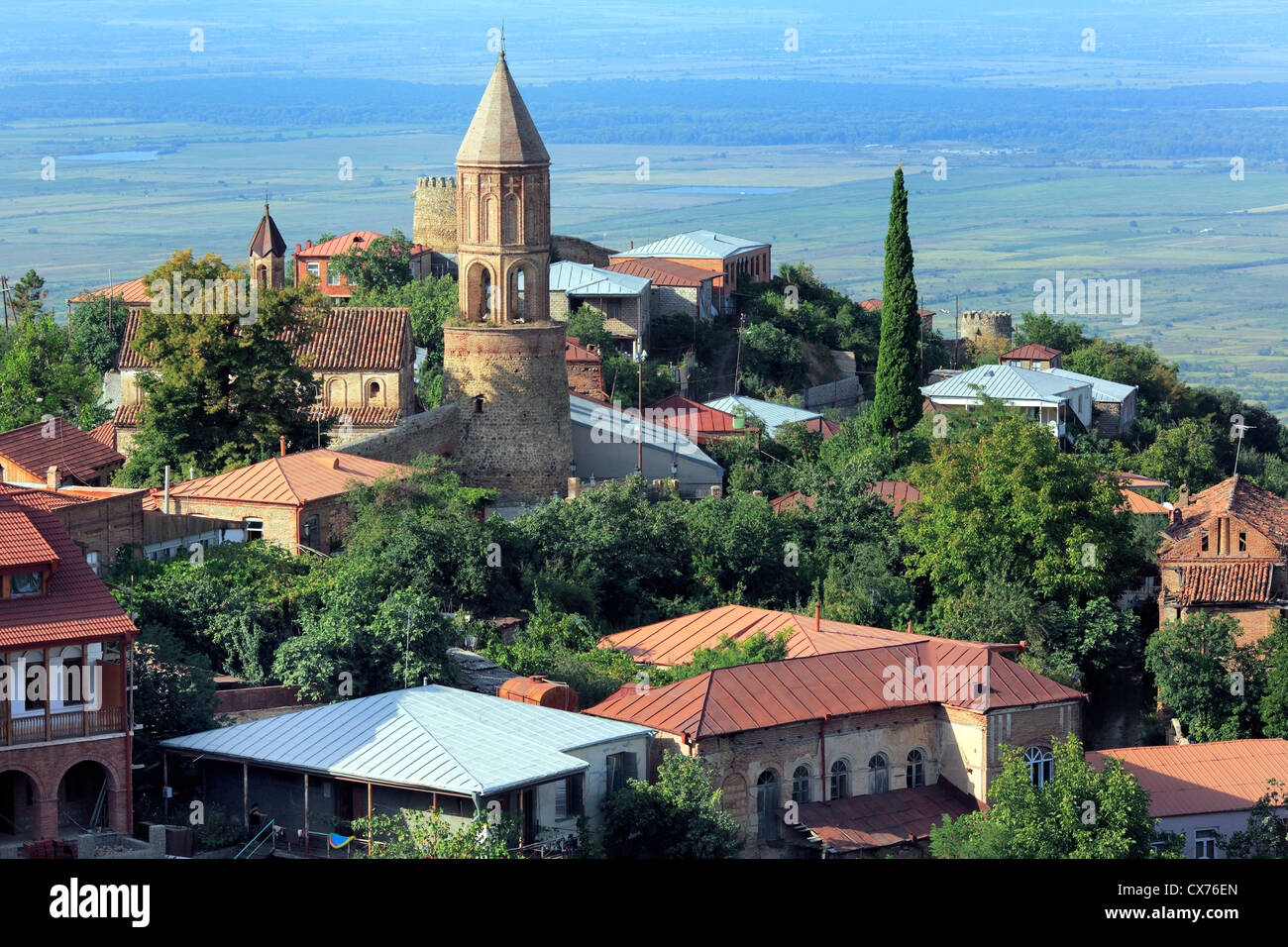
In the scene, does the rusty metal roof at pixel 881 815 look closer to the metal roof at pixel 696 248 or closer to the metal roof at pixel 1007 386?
the metal roof at pixel 1007 386

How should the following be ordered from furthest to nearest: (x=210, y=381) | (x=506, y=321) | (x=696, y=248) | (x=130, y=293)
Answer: (x=696, y=248), (x=130, y=293), (x=506, y=321), (x=210, y=381)

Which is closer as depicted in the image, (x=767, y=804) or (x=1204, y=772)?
(x=767, y=804)

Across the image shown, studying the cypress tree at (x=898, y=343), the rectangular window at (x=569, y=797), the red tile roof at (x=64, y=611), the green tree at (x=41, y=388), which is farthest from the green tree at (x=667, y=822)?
the cypress tree at (x=898, y=343)

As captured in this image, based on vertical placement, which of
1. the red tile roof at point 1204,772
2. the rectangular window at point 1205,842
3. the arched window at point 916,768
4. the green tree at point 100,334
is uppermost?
the green tree at point 100,334

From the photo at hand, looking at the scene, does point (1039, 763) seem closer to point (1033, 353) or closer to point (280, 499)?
point (280, 499)

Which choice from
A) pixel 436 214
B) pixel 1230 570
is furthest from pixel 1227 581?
pixel 436 214

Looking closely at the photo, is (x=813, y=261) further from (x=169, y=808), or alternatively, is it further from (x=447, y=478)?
(x=169, y=808)
